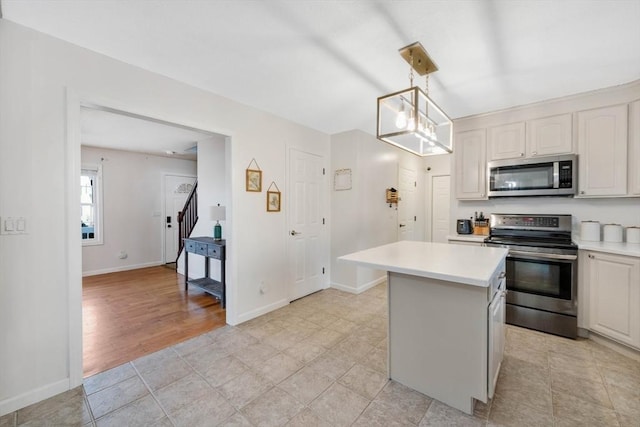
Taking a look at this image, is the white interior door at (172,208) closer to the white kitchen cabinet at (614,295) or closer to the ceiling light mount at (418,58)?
the ceiling light mount at (418,58)

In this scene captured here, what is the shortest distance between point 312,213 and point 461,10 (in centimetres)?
288

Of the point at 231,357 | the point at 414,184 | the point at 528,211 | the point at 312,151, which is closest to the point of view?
the point at 231,357

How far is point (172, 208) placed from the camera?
6.25 m

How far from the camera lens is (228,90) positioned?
273 cm

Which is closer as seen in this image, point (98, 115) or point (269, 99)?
point (269, 99)

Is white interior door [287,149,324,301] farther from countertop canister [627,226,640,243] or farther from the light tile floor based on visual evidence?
countertop canister [627,226,640,243]

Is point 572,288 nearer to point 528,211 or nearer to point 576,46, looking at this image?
point 528,211

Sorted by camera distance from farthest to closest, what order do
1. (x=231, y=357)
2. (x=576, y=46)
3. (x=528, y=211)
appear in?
(x=528, y=211), (x=231, y=357), (x=576, y=46)

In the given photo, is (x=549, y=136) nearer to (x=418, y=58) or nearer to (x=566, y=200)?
(x=566, y=200)

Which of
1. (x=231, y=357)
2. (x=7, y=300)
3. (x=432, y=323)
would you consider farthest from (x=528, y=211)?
(x=7, y=300)

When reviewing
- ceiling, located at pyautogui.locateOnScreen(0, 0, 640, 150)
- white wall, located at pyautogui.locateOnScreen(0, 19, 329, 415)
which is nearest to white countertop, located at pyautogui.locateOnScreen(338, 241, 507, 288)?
ceiling, located at pyautogui.locateOnScreen(0, 0, 640, 150)

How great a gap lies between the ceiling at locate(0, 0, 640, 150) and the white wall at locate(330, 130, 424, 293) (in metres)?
1.37

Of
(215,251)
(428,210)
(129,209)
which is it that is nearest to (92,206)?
(129,209)

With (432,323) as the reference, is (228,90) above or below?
above
